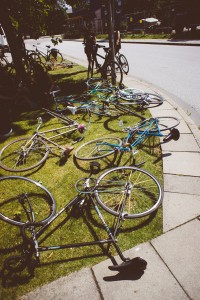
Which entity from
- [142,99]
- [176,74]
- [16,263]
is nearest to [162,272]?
[16,263]

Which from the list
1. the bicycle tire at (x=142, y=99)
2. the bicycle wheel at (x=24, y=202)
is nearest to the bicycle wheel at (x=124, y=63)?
the bicycle tire at (x=142, y=99)

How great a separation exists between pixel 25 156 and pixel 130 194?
2598 mm

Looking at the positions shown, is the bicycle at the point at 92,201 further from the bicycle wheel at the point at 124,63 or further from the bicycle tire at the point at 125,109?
the bicycle wheel at the point at 124,63

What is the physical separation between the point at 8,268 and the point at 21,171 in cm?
215

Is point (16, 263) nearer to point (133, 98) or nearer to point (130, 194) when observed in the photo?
point (130, 194)

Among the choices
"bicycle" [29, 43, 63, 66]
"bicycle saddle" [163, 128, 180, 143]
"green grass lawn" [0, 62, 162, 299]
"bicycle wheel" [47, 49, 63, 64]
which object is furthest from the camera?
"bicycle wheel" [47, 49, 63, 64]

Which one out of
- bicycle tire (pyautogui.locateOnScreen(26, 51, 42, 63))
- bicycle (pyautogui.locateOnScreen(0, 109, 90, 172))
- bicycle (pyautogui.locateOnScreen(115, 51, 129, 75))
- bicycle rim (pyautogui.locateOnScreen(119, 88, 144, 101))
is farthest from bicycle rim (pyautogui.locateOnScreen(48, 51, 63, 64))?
bicycle (pyautogui.locateOnScreen(0, 109, 90, 172))

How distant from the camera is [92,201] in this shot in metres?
3.29

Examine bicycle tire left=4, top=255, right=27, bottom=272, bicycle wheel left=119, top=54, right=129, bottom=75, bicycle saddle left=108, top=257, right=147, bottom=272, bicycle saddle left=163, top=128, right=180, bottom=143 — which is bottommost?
bicycle tire left=4, top=255, right=27, bottom=272

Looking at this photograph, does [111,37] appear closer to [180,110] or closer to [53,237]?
[180,110]

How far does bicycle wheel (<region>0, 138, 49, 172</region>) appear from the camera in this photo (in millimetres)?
4773

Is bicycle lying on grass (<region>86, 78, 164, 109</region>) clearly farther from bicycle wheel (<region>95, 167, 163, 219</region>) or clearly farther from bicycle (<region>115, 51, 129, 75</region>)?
bicycle (<region>115, 51, 129, 75</region>)

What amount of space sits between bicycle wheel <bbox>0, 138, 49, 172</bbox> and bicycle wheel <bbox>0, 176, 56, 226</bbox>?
1.70ft

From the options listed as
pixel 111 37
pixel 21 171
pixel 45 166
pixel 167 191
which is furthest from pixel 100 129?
pixel 111 37
